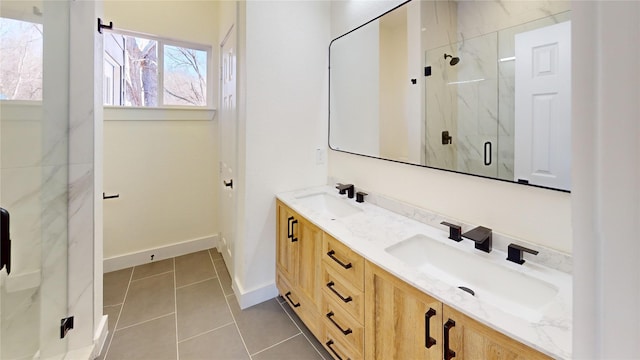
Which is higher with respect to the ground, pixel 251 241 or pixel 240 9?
pixel 240 9

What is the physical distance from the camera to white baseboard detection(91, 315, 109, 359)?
165cm

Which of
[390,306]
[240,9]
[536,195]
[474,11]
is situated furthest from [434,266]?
[240,9]

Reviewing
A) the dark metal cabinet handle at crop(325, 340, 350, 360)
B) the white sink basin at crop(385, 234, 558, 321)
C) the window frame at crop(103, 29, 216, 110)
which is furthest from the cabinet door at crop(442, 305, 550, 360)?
the window frame at crop(103, 29, 216, 110)

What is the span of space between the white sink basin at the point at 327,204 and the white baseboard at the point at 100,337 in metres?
1.48

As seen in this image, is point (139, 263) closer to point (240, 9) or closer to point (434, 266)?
point (240, 9)

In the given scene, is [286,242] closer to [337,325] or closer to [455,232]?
[337,325]

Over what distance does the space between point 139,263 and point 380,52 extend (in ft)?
9.54

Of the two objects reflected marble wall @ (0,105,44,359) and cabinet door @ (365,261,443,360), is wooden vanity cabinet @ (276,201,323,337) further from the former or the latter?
reflected marble wall @ (0,105,44,359)

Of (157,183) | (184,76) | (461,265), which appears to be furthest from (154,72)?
(461,265)

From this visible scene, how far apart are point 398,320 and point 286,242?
1.10 m

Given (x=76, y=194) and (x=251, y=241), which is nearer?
(x=76, y=194)

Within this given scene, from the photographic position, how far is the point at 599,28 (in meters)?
0.29

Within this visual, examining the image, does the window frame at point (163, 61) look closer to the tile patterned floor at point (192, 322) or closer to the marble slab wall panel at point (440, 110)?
the tile patterned floor at point (192, 322)

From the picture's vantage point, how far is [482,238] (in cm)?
123
